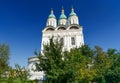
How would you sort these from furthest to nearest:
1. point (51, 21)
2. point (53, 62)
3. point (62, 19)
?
point (62, 19) → point (51, 21) → point (53, 62)

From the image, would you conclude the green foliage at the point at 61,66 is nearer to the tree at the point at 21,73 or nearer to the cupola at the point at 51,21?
the tree at the point at 21,73

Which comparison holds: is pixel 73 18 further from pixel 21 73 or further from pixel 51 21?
pixel 21 73

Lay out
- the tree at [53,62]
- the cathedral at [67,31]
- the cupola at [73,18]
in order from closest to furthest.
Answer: the tree at [53,62]
the cathedral at [67,31]
the cupola at [73,18]

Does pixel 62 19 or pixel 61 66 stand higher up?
pixel 62 19

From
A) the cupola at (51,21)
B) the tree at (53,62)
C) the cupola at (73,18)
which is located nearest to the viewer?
the tree at (53,62)

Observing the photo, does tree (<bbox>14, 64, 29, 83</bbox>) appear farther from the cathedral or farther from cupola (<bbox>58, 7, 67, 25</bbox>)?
cupola (<bbox>58, 7, 67, 25</bbox>)

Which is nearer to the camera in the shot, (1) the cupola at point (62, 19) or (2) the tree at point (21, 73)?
(2) the tree at point (21, 73)

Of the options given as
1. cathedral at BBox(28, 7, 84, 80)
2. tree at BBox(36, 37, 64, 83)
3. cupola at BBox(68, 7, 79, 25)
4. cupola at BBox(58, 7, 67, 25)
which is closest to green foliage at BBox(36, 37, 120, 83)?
tree at BBox(36, 37, 64, 83)

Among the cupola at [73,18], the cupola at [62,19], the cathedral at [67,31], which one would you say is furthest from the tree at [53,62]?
the cupola at [62,19]

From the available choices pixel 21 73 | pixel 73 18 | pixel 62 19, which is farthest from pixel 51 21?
pixel 21 73

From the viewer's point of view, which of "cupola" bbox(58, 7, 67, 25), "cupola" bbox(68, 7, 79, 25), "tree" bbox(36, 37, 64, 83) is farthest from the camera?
"cupola" bbox(58, 7, 67, 25)

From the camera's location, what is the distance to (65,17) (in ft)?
203

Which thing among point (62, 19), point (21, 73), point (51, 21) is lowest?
point (21, 73)

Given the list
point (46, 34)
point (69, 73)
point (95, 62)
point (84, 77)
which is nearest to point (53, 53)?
point (69, 73)
